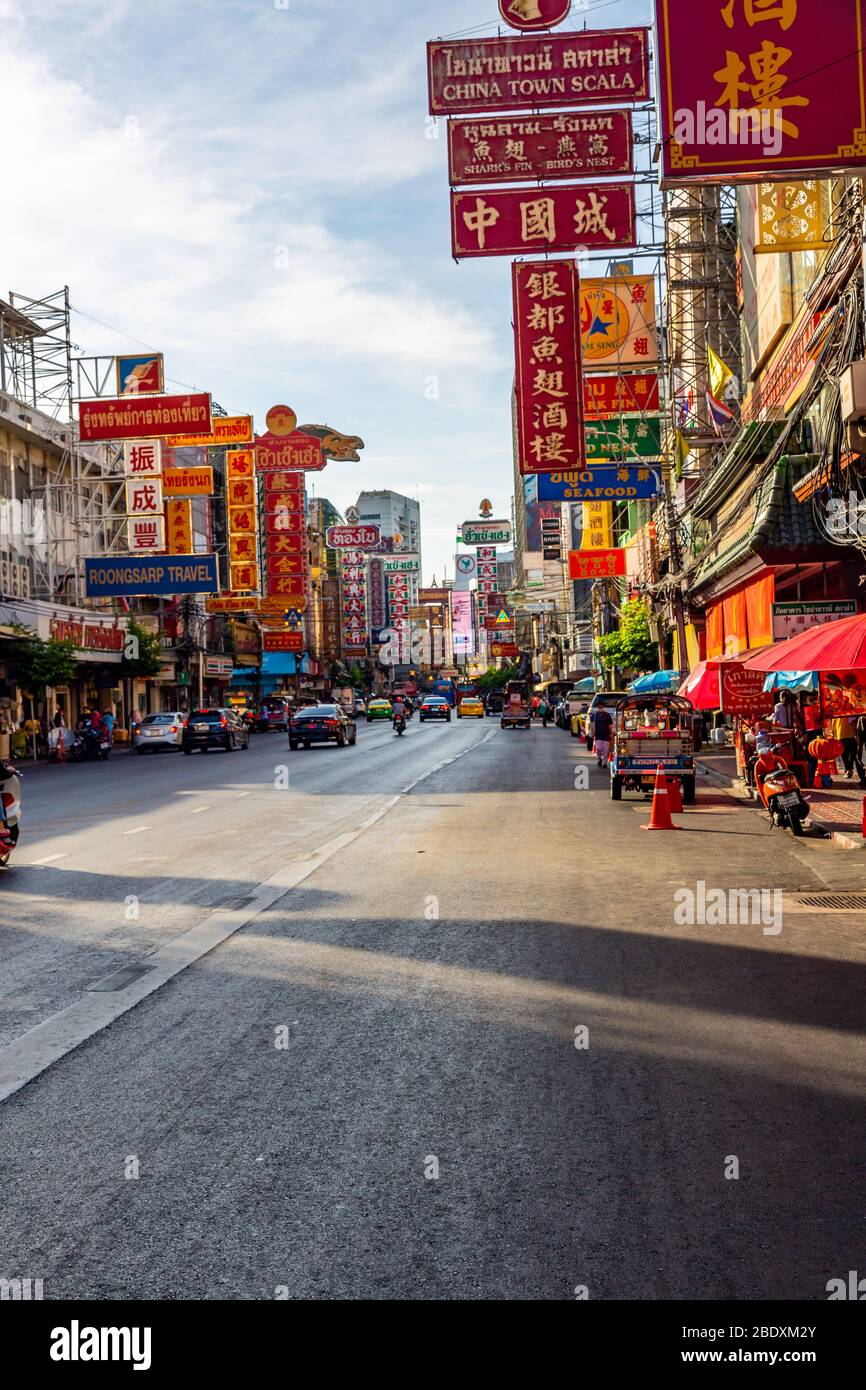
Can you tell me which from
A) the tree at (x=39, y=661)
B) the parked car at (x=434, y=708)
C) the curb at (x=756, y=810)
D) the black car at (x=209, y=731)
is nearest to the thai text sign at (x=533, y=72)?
the curb at (x=756, y=810)

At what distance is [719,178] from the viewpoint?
12773mm

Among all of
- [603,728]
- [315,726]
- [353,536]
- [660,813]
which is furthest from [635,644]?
[353,536]

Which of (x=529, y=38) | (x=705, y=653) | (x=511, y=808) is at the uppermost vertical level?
(x=529, y=38)

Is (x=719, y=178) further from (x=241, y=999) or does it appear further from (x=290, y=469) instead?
(x=290, y=469)

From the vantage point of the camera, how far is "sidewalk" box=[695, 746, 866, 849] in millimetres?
15546

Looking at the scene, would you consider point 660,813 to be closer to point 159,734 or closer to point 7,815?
point 7,815

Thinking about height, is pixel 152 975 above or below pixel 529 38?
A: below

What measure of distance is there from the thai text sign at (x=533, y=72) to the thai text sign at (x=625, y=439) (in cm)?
1312

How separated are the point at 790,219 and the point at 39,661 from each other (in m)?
29.2

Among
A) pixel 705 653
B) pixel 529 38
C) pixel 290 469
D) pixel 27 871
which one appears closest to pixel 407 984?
pixel 27 871

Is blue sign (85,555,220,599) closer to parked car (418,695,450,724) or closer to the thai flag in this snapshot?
the thai flag

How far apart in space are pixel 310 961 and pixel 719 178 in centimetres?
869

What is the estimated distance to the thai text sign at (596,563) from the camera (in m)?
52.1
